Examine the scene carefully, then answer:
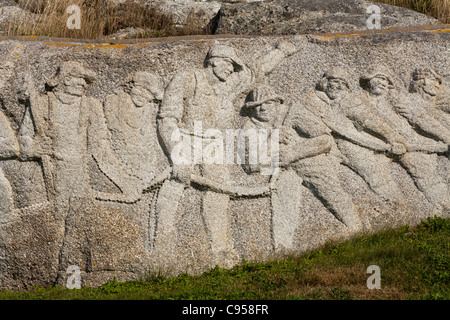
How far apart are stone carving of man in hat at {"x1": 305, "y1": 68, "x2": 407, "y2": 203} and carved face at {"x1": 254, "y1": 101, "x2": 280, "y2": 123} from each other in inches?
16.2

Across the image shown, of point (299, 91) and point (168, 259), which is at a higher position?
point (299, 91)

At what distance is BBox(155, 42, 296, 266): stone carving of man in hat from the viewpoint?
7.05 m

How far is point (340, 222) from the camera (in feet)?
23.9

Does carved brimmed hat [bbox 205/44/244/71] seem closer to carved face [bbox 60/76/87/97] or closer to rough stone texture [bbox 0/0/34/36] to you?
carved face [bbox 60/76/87/97]

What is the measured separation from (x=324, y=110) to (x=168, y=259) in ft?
8.04

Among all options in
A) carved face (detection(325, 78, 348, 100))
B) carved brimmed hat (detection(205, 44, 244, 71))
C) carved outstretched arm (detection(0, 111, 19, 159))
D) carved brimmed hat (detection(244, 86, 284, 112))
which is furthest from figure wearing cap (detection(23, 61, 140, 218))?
carved face (detection(325, 78, 348, 100))

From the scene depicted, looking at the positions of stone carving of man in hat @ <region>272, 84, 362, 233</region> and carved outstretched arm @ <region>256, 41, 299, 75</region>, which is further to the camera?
carved outstretched arm @ <region>256, 41, 299, 75</region>

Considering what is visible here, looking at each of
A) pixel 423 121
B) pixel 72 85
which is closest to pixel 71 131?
pixel 72 85

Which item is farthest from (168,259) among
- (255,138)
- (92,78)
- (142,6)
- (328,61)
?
(142,6)

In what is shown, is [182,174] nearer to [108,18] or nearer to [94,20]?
[94,20]

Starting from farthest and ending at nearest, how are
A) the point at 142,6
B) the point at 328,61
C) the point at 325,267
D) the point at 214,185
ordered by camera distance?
the point at 142,6 < the point at 328,61 < the point at 214,185 < the point at 325,267

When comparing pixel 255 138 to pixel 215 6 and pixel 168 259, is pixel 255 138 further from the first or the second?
pixel 215 6

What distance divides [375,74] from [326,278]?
103 inches

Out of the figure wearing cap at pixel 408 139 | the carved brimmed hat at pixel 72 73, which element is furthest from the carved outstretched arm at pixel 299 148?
the carved brimmed hat at pixel 72 73
